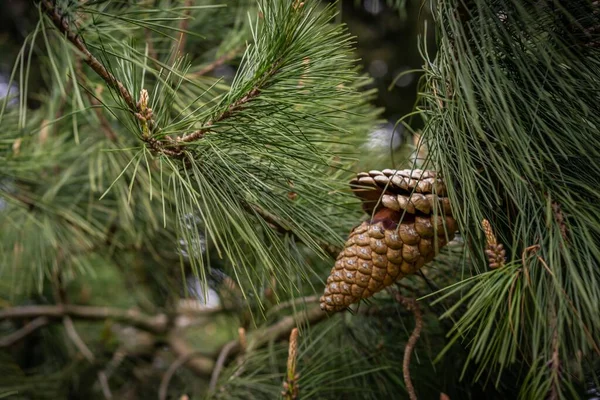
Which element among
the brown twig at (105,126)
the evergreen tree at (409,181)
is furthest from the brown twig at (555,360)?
the brown twig at (105,126)

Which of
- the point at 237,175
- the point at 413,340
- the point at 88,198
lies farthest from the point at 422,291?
the point at 88,198

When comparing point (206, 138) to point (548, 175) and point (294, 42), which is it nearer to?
point (294, 42)

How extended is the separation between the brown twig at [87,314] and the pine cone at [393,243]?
0.78 m

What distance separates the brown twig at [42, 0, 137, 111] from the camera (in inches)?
16.8

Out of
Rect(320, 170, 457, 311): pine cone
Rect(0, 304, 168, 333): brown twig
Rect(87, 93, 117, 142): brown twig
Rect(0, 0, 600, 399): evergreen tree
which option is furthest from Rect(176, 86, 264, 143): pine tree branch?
Rect(0, 304, 168, 333): brown twig

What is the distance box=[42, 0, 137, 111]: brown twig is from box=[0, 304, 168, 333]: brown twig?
685 mm

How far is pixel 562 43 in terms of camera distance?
0.39 metres

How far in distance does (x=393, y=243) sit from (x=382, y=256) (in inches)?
0.5

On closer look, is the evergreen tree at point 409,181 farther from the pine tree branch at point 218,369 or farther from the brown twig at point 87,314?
the brown twig at point 87,314

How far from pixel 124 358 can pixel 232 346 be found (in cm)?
50

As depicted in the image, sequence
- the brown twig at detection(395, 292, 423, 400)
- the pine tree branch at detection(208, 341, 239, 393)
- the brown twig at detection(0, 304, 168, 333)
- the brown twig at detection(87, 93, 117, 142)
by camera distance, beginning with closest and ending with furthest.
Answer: the brown twig at detection(395, 292, 423, 400) → the pine tree branch at detection(208, 341, 239, 393) → the brown twig at detection(87, 93, 117, 142) → the brown twig at detection(0, 304, 168, 333)

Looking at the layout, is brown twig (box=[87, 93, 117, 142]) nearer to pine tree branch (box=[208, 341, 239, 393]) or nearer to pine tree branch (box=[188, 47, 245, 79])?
pine tree branch (box=[188, 47, 245, 79])

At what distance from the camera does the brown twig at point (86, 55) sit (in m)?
0.43

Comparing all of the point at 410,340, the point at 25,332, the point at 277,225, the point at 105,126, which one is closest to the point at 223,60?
the point at 105,126
